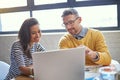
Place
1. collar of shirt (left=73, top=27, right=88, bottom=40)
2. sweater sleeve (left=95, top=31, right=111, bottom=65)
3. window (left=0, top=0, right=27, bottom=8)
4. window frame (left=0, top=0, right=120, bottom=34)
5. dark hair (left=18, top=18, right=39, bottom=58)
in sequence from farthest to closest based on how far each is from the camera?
window (left=0, top=0, right=27, bottom=8), window frame (left=0, top=0, right=120, bottom=34), collar of shirt (left=73, top=27, right=88, bottom=40), dark hair (left=18, top=18, right=39, bottom=58), sweater sleeve (left=95, top=31, right=111, bottom=65)

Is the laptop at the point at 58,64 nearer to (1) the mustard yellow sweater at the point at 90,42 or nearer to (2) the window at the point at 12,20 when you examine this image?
(1) the mustard yellow sweater at the point at 90,42

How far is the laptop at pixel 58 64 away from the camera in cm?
122

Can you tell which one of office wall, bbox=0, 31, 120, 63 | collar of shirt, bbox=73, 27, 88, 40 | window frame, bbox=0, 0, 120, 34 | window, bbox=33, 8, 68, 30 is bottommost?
office wall, bbox=0, 31, 120, 63

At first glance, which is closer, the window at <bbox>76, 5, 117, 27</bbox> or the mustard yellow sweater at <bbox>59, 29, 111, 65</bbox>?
the mustard yellow sweater at <bbox>59, 29, 111, 65</bbox>

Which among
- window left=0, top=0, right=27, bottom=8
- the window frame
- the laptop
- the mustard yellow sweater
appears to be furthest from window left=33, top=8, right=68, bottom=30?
the laptop

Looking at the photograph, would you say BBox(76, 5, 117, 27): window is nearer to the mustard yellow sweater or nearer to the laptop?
the mustard yellow sweater

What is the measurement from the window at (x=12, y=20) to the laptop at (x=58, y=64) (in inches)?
101

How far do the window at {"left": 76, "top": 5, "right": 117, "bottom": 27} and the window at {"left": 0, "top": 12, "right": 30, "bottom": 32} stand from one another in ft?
3.47

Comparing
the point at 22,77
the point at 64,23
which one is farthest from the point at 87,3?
the point at 22,77

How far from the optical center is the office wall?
10.0 ft

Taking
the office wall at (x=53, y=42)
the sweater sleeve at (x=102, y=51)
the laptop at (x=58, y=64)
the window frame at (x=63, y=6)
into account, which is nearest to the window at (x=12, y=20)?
the window frame at (x=63, y=6)

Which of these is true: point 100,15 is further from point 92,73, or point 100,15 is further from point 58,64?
point 58,64

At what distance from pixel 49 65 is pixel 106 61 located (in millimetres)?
791

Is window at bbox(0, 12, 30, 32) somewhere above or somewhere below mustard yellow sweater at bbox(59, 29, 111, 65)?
above
